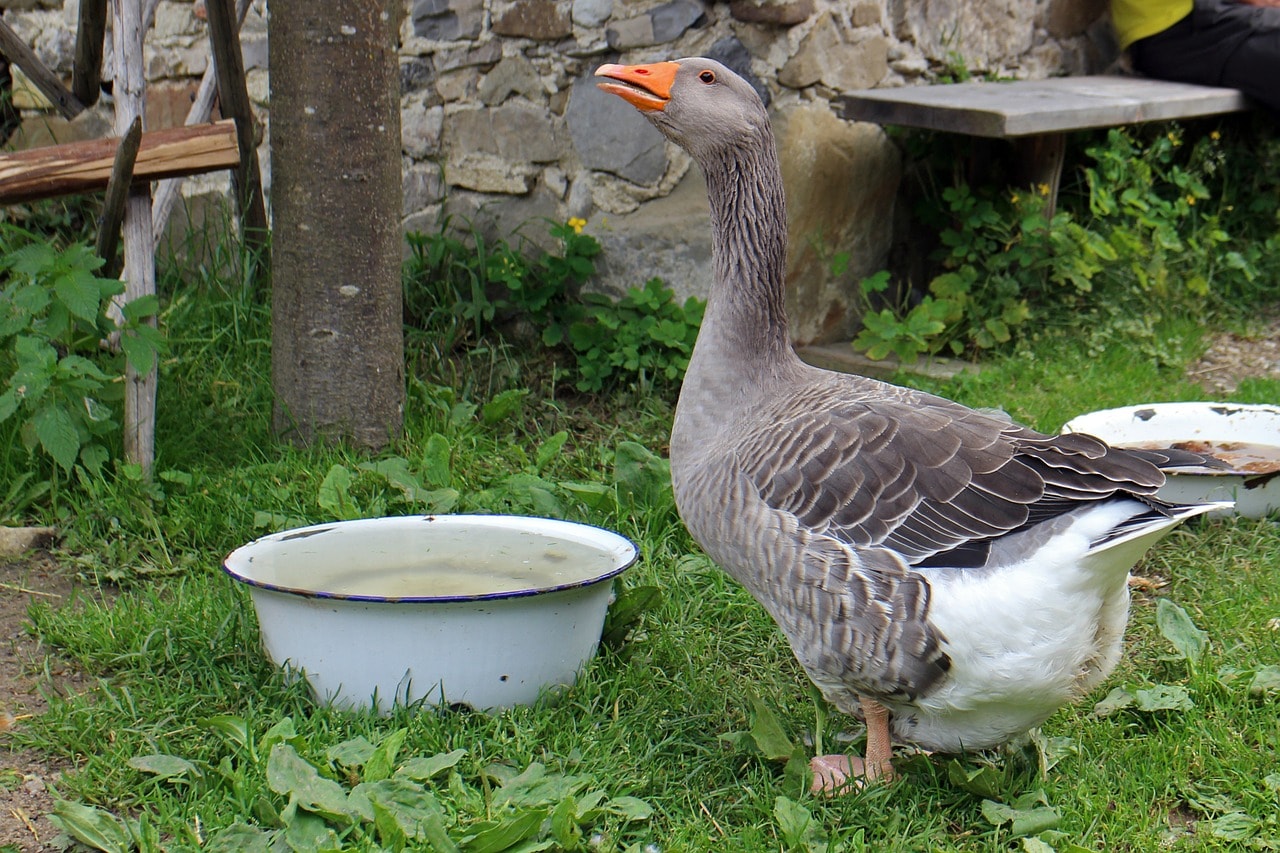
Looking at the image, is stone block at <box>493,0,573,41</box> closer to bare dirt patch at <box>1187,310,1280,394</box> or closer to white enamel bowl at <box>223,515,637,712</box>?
white enamel bowl at <box>223,515,637,712</box>

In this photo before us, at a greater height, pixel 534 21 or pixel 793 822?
pixel 534 21

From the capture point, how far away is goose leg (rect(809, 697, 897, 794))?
2.47 m

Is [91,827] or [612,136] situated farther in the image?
[612,136]

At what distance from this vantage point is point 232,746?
2506mm

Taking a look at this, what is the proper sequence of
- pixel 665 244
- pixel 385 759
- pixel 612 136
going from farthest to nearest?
1. pixel 612 136
2. pixel 665 244
3. pixel 385 759

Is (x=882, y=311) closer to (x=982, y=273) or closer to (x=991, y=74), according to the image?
(x=982, y=273)

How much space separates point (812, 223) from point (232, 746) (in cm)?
326

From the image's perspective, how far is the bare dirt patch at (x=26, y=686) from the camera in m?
2.34

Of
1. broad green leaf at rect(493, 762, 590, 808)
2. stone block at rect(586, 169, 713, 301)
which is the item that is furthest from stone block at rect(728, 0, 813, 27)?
broad green leaf at rect(493, 762, 590, 808)

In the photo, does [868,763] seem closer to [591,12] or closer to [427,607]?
[427,607]

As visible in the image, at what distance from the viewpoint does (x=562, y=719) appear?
2682 mm

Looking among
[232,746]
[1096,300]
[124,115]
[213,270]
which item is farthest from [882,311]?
[232,746]

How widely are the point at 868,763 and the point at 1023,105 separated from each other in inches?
125

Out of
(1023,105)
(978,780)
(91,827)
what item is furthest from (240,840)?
(1023,105)
